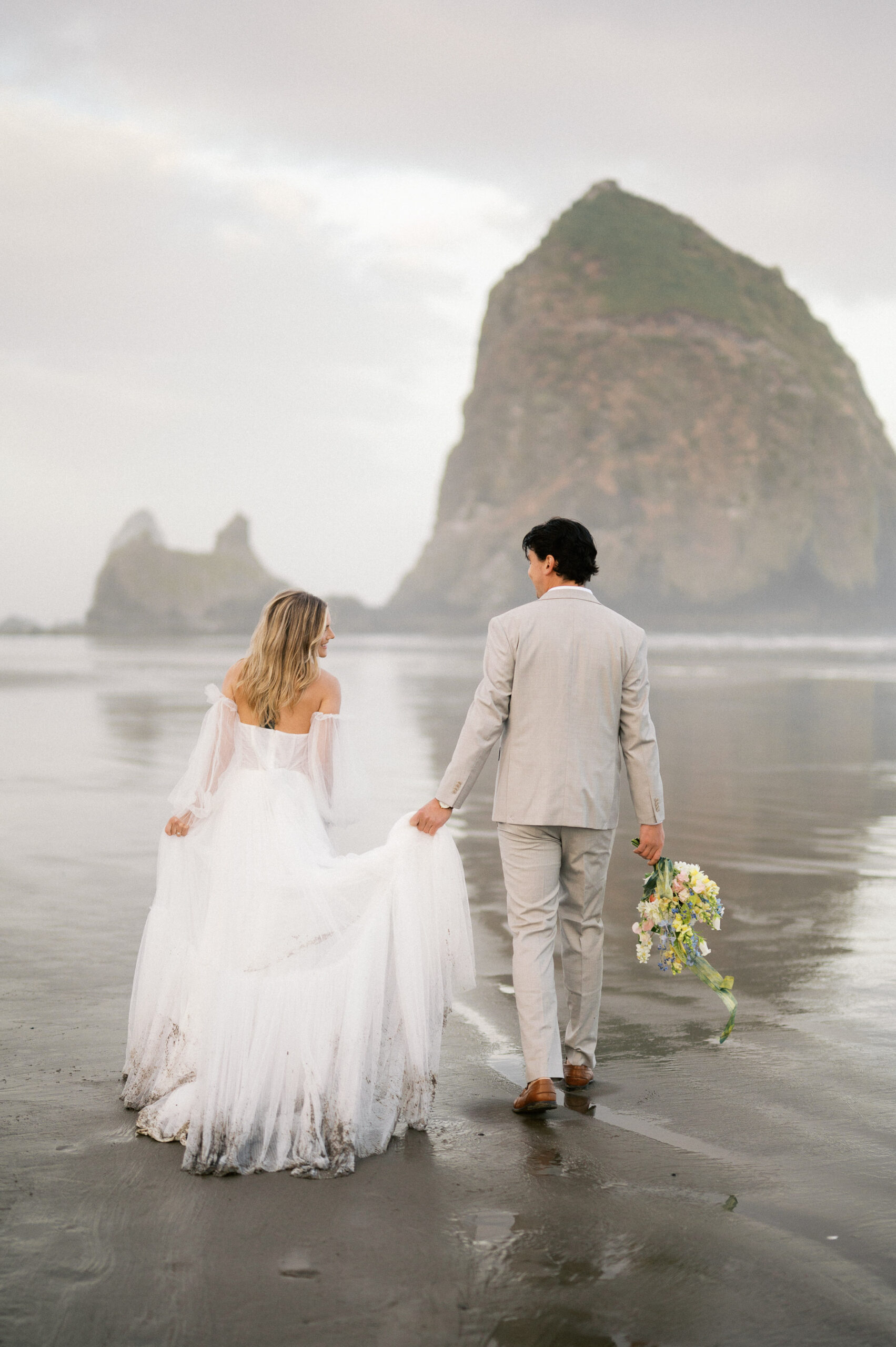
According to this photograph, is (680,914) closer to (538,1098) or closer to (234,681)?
(538,1098)

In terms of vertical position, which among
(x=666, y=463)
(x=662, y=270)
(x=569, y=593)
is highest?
(x=662, y=270)

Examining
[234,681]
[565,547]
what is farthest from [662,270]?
[234,681]

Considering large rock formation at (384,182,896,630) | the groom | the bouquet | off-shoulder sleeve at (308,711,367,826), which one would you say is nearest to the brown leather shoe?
the groom

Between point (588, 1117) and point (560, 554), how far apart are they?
198 centimetres

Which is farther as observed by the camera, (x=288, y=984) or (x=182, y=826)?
(x=182, y=826)

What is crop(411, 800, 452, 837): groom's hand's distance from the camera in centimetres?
401

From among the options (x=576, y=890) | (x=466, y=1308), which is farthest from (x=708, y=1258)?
(x=576, y=890)

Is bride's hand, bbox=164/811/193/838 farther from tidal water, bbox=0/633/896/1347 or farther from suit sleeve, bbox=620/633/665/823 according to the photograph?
suit sleeve, bbox=620/633/665/823

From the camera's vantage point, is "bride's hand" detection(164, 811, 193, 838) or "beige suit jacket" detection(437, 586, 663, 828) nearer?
"bride's hand" detection(164, 811, 193, 838)

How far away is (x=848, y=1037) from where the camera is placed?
16.3 ft

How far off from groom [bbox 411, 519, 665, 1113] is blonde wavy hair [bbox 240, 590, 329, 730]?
2.00 feet

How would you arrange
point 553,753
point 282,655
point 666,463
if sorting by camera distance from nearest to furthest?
point 282,655, point 553,753, point 666,463

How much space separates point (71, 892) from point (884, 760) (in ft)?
34.5

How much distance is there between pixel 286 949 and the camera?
151 inches
